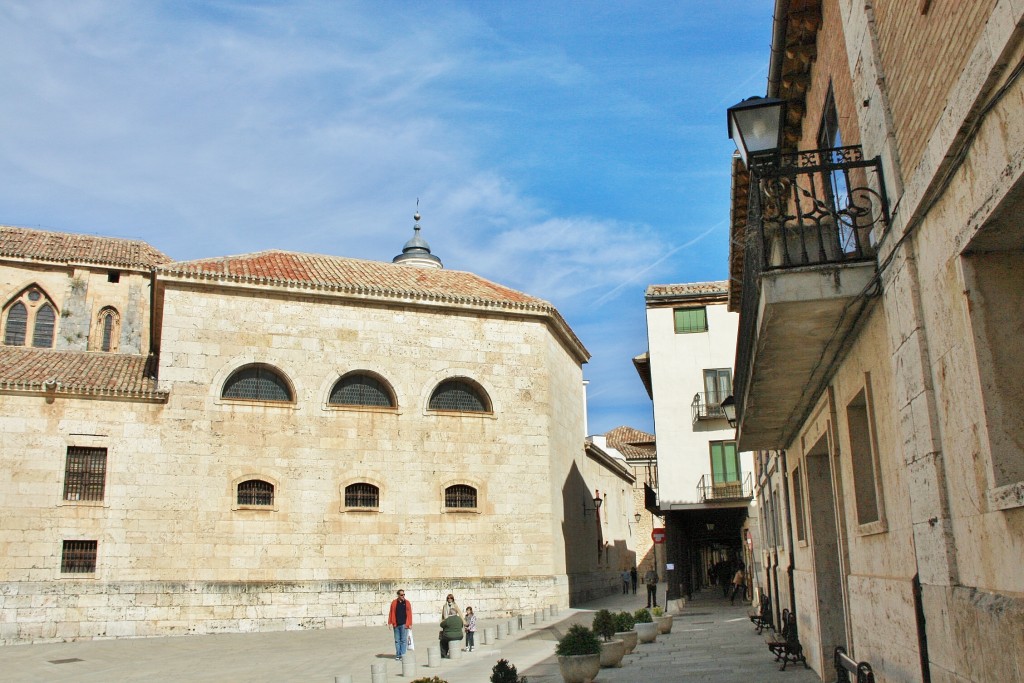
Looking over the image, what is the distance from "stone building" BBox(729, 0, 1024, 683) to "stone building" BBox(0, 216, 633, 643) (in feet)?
51.6

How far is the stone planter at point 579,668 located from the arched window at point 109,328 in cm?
2524

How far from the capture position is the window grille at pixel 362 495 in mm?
22844

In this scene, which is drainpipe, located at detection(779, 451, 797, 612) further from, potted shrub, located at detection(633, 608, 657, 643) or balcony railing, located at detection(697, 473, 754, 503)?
balcony railing, located at detection(697, 473, 754, 503)

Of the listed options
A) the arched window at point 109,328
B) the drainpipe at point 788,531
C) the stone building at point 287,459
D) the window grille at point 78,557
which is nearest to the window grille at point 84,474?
the stone building at point 287,459

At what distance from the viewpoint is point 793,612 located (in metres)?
13.2

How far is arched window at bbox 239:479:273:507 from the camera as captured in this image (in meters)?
21.9

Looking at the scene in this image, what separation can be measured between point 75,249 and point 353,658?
74.8 feet

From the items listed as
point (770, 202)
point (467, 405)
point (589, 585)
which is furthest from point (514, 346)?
point (770, 202)

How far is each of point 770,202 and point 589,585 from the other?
81.3ft

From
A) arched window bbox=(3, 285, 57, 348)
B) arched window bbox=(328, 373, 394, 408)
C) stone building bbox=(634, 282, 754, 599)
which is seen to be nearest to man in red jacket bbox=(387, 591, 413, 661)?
arched window bbox=(328, 373, 394, 408)

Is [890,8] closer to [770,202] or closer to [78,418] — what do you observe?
[770,202]

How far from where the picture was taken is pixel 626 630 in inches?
569

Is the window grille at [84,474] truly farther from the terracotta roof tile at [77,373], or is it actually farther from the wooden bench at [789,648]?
the wooden bench at [789,648]

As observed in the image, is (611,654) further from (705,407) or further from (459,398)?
(705,407)
